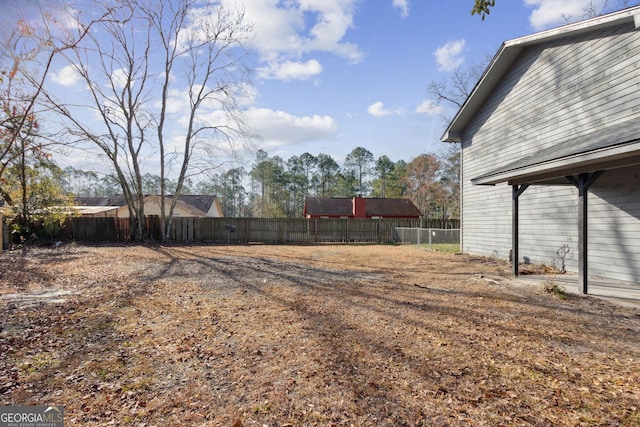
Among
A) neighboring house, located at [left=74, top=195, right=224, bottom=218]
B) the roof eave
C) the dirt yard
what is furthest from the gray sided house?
neighboring house, located at [left=74, top=195, right=224, bottom=218]

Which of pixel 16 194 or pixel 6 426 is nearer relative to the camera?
pixel 6 426

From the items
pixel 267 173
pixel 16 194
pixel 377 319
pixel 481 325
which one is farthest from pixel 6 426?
pixel 267 173

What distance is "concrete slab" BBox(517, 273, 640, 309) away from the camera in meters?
5.50

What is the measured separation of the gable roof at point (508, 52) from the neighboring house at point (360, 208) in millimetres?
20189

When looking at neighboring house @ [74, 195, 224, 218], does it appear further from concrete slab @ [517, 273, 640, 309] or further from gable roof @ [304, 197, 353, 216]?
concrete slab @ [517, 273, 640, 309]

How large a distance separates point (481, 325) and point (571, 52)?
26.3ft

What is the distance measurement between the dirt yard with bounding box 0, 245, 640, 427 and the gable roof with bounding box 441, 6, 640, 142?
5913 millimetres

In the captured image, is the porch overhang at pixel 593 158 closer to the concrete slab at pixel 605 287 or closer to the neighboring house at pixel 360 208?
the concrete slab at pixel 605 287

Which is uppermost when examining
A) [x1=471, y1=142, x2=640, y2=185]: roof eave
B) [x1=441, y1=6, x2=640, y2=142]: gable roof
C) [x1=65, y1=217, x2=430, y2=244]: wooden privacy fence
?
[x1=441, y1=6, x2=640, y2=142]: gable roof

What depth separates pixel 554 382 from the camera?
2.77 m

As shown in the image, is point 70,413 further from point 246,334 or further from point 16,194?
point 16,194

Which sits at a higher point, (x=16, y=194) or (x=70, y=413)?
(x=16, y=194)

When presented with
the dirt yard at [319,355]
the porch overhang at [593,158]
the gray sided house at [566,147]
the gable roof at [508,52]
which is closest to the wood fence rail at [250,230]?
the gable roof at [508,52]

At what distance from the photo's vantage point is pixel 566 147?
6.59 m
